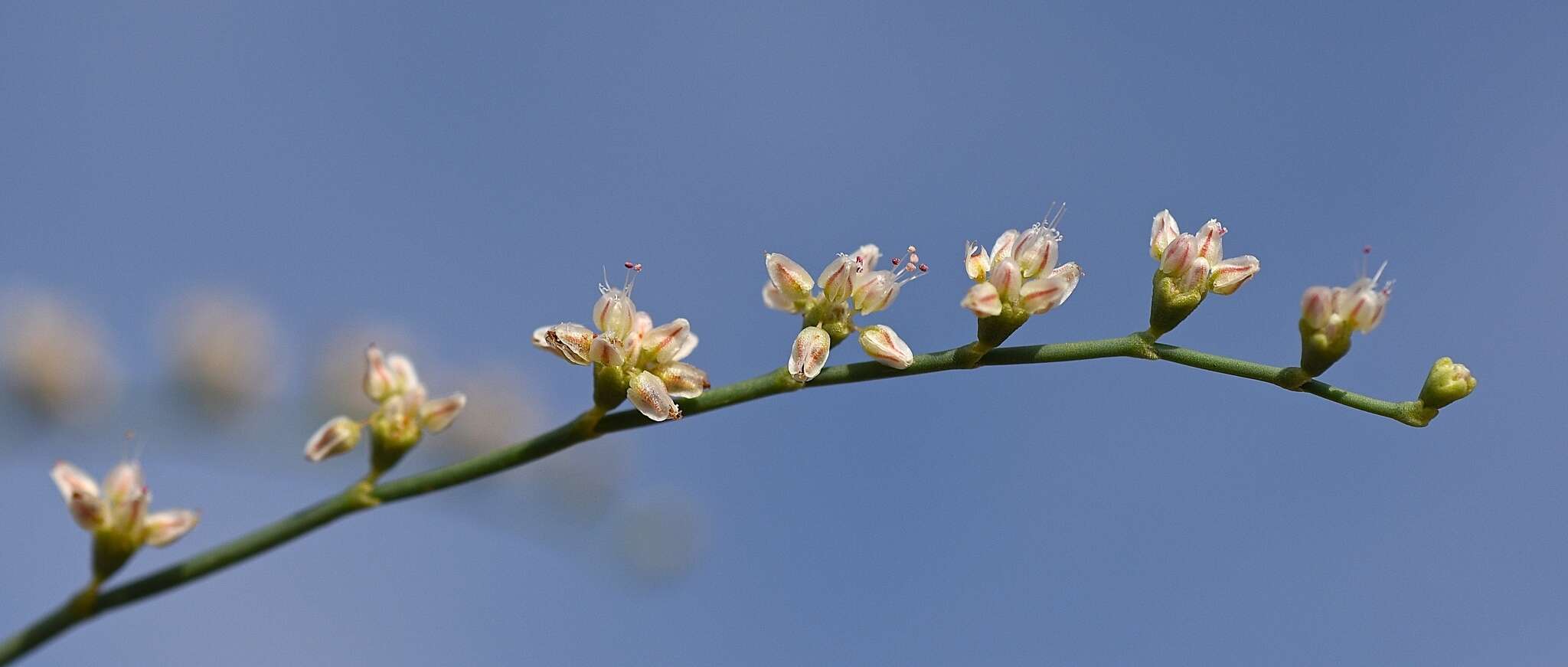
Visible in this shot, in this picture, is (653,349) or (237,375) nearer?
(653,349)

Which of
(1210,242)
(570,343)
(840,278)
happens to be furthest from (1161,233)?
(570,343)

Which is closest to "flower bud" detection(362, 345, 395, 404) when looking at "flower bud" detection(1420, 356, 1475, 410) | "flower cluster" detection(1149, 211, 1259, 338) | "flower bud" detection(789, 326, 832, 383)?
"flower bud" detection(789, 326, 832, 383)

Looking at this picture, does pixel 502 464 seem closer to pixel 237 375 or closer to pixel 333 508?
pixel 333 508

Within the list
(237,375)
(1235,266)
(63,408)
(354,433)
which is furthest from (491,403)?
(1235,266)

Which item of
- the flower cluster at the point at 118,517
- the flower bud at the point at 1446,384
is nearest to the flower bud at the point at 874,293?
the flower bud at the point at 1446,384

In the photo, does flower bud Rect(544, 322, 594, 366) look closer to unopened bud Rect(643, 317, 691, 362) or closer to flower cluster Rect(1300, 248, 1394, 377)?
unopened bud Rect(643, 317, 691, 362)

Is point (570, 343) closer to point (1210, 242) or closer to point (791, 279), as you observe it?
point (791, 279)
